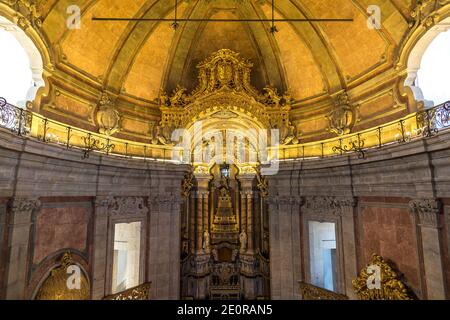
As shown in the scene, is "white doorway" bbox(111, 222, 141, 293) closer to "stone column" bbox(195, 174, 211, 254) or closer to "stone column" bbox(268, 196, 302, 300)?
"stone column" bbox(195, 174, 211, 254)

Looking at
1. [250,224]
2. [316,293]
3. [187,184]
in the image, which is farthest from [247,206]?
[316,293]

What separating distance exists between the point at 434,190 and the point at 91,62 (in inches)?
462

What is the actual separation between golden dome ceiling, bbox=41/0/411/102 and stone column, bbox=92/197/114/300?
15.7 feet

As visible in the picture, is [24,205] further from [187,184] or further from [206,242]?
[206,242]

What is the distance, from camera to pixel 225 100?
1226cm

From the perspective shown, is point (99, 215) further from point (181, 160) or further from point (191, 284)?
point (191, 284)

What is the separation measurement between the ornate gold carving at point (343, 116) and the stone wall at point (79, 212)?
6618mm

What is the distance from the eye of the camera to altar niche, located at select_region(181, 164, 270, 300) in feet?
42.6

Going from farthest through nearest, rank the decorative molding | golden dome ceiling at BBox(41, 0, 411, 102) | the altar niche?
the altar niche, the decorative molding, golden dome ceiling at BBox(41, 0, 411, 102)

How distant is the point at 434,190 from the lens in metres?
6.69

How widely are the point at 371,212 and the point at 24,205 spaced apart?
1038 cm

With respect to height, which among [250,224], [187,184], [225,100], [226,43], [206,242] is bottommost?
[206,242]

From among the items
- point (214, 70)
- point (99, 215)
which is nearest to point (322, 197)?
point (214, 70)

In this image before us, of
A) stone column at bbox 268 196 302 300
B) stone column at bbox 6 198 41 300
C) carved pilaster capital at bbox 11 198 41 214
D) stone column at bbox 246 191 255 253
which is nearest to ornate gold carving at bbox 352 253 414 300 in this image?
stone column at bbox 268 196 302 300
